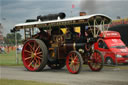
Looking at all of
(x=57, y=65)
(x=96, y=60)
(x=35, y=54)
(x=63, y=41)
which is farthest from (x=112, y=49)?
(x=35, y=54)

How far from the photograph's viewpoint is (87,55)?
42.0 feet

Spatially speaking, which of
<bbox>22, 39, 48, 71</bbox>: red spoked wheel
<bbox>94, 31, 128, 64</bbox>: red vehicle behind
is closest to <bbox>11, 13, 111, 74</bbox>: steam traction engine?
<bbox>22, 39, 48, 71</bbox>: red spoked wheel

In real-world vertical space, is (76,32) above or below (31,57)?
above

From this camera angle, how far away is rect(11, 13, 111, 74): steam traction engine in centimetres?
1220

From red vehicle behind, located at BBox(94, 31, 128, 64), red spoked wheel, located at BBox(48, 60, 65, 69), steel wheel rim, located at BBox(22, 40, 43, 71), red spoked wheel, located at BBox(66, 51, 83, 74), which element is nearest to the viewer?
red spoked wheel, located at BBox(66, 51, 83, 74)

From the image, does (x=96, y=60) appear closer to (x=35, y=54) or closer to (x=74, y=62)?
(x=74, y=62)

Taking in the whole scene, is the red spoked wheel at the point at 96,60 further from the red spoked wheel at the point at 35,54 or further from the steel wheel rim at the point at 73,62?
the red spoked wheel at the point at 35,54

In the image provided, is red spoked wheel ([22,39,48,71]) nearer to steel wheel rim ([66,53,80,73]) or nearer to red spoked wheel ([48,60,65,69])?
red spoked wheel ([48,60,65,69])

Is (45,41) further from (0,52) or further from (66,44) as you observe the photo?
(0,52)

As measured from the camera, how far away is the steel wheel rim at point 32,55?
13453 millimetres

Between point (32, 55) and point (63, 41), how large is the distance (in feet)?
6.26

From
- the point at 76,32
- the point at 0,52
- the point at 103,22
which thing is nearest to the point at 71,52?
the point at 76,32

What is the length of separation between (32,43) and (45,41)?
0.73 m

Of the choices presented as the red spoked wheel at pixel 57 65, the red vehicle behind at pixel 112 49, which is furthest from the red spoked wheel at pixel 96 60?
the red vehicle behind at pixel 112 49
